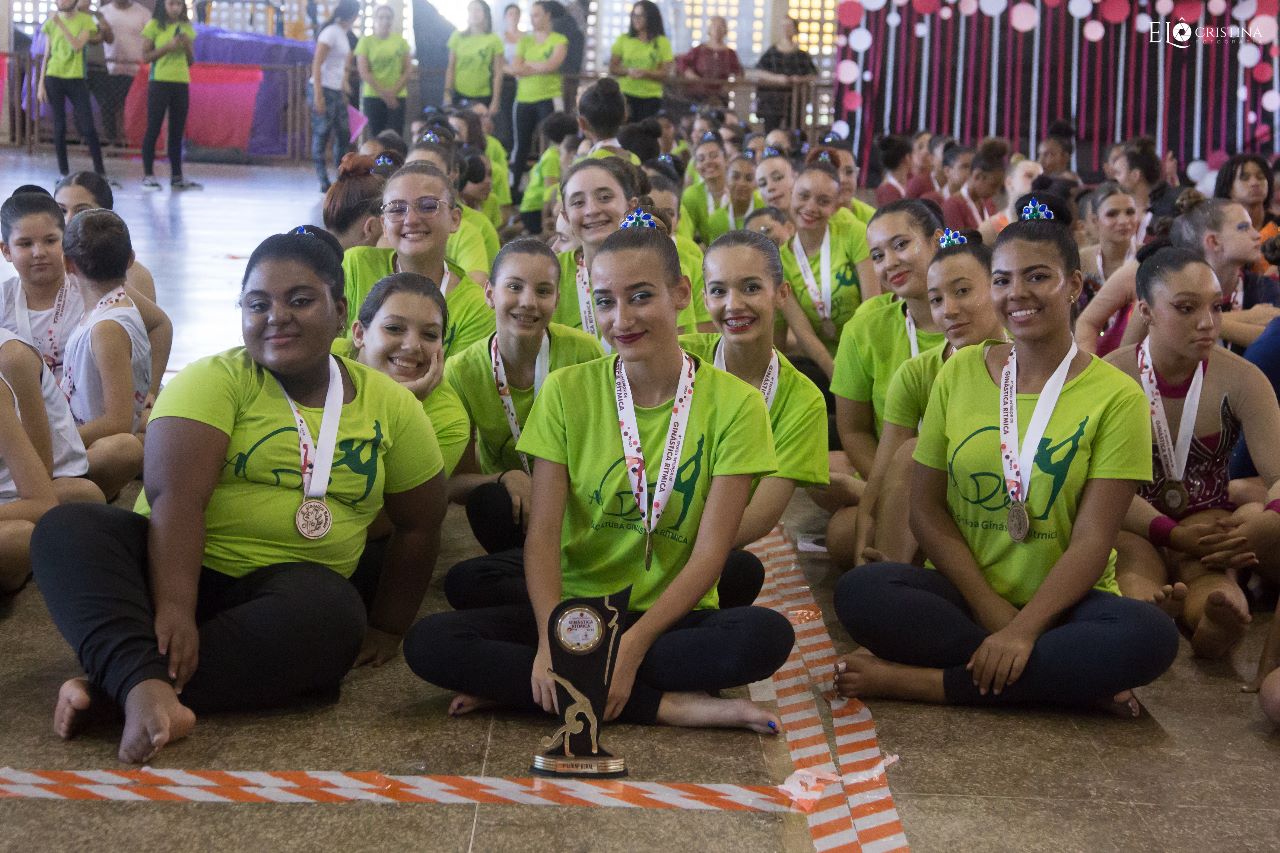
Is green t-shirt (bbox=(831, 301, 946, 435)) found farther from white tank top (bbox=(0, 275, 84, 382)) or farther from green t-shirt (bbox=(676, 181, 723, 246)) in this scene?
green t-shirt (bbox=(676, 181, 723, 246))

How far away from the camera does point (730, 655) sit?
257 cm

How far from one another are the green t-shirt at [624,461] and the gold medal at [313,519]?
401mm

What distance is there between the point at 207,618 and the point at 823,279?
3.05 m

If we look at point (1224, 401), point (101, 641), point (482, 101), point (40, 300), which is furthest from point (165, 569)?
point (482, 101)

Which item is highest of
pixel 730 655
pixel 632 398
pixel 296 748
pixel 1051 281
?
pixel 1051 281

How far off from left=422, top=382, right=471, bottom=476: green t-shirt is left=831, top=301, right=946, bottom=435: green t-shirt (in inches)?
42.9

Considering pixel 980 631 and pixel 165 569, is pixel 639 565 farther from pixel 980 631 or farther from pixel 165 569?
pixel 165 569

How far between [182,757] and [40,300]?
2023 mm

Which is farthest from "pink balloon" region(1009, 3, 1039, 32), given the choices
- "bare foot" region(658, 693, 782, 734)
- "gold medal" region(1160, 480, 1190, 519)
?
"bare foot" region(658, 693, 782, 734)

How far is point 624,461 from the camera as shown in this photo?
8.91 ft

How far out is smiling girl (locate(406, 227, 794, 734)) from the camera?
2.59 m

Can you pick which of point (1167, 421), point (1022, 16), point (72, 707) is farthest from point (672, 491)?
point (1022, 16)

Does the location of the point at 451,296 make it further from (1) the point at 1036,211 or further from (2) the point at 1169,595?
(2) the point at 1169,595

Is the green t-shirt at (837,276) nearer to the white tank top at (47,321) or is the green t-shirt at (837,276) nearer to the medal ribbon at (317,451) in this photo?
the white tank top at (47,321)
